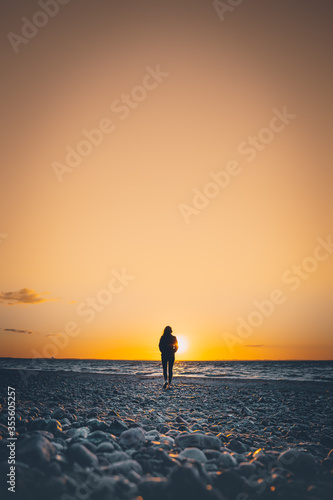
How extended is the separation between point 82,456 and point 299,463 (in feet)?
8.46

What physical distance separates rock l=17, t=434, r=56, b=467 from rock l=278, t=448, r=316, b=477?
2774 millimetres

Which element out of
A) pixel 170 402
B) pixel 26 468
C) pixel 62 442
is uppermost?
pixel 26 468

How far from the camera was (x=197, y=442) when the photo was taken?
4.21 metres

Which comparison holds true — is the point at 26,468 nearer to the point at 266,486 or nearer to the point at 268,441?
the point at 266,486

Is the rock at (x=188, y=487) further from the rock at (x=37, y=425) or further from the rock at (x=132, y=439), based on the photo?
the rock at (x=37, y=425)

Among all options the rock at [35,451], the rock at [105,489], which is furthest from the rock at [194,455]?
the rock at [35,451]

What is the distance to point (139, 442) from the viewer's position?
407 centimetres

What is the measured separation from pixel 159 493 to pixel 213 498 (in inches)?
19.5

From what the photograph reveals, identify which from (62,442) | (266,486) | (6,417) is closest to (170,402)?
(6,417)

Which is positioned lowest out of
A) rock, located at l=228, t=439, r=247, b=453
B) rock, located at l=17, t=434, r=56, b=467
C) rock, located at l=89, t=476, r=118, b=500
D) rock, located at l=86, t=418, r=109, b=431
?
rock, located at l=228, t=439, r=247, b=453

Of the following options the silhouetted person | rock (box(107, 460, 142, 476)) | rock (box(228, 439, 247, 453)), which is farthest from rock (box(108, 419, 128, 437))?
the silhouetted person

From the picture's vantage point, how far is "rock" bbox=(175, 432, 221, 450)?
4.16 metres

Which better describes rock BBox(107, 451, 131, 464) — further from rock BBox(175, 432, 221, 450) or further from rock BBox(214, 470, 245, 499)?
rock BBox(214, 470, 245, 499)

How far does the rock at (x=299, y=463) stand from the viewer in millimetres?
3436
